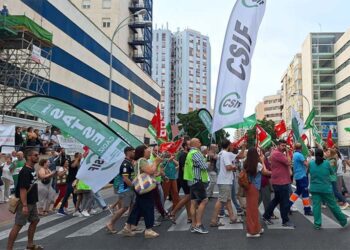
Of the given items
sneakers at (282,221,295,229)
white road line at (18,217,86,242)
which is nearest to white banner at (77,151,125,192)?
white road line at (18,217,86,242)

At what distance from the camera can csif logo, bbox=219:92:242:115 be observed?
8.52 meters

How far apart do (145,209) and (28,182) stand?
83.8 inches

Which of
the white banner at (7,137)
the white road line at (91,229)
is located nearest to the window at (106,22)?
the white banner at (7,137)

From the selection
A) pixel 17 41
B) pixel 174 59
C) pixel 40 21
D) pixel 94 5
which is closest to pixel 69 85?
pixel 40 21

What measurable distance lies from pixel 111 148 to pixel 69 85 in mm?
31247

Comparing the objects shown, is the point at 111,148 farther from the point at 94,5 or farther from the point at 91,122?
the point at 94,5

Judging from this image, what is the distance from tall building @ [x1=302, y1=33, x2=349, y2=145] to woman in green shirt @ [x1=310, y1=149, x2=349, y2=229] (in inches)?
2642

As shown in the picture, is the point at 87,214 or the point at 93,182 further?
the point at 87,214

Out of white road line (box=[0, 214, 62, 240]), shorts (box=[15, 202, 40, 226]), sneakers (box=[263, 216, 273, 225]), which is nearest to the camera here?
shorts (box=[15, 202, 40, 226])

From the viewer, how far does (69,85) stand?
37656 mm

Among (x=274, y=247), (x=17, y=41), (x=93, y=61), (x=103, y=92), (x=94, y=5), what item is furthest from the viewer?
(x=94, y=5)

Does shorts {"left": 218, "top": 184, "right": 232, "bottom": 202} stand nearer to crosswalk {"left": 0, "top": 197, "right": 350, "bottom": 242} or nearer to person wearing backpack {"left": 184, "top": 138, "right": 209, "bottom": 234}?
person wearing backpack {"left": 184, "top": 138, "right": 209, "bottom": 234}

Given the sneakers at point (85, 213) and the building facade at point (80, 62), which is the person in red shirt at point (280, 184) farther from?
the building facade at point (80, 62)

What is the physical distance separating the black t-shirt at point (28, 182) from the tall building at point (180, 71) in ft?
434
